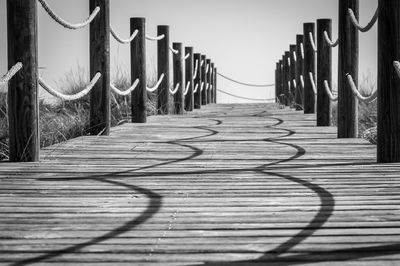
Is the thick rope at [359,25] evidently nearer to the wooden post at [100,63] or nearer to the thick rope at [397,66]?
the thick rope at [397,66]

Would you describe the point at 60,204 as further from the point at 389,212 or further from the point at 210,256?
the point at 389,212

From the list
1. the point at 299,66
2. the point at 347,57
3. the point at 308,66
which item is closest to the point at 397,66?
the point at 347,57

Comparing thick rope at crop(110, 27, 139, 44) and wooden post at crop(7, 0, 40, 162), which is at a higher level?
thick rope at crop(110, 27, 139, 44)

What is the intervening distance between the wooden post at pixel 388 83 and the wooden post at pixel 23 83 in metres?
1.87

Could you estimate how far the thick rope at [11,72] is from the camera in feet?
12.7

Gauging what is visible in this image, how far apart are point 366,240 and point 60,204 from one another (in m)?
1.18

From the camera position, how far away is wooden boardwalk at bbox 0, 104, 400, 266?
84.6 inches

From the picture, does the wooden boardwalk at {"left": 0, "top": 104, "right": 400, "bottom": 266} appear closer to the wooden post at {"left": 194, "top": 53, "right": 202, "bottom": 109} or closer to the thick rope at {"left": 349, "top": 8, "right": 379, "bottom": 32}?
the thick rope at {"left": 349, "top": 8, "right": 379, "bottom": 32}

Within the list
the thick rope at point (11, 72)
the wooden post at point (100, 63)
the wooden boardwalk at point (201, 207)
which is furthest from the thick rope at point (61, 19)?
the wooden boardwalk at point (201, 207)

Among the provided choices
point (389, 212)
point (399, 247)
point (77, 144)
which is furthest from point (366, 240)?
point (77, 144)

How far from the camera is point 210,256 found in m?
2.11

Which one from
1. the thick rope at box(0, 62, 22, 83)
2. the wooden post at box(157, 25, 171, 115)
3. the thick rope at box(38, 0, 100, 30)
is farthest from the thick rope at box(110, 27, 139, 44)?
the thick rope at box(0, 62, 22, 83)

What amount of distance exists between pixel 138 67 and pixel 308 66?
7.24 feet

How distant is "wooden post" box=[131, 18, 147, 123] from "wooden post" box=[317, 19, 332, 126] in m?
1.69
